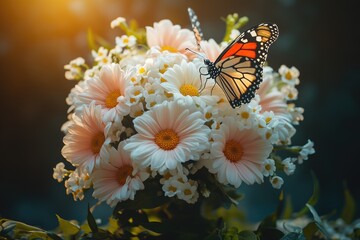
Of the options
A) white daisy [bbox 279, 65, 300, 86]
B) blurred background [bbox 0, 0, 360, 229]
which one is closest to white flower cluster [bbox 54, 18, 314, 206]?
white daisy [bbox 279, 65, 300, 86]

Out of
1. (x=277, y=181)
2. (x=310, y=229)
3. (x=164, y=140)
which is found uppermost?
(x=164, y=140)

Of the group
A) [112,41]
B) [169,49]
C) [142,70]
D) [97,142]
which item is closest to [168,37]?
[169,49]

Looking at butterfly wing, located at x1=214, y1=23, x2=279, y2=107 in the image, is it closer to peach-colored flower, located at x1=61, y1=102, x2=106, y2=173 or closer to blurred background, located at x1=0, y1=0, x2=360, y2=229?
peach-colored flower, located at x1=61, y1=102, x2=106, y2=173

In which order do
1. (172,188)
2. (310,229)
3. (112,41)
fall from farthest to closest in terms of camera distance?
(112,41) < (310,229) < (172,188)

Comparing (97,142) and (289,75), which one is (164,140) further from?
(289,75)

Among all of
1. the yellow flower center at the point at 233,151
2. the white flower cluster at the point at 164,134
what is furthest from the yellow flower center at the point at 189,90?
the yellow flower center at the point at 233,151
